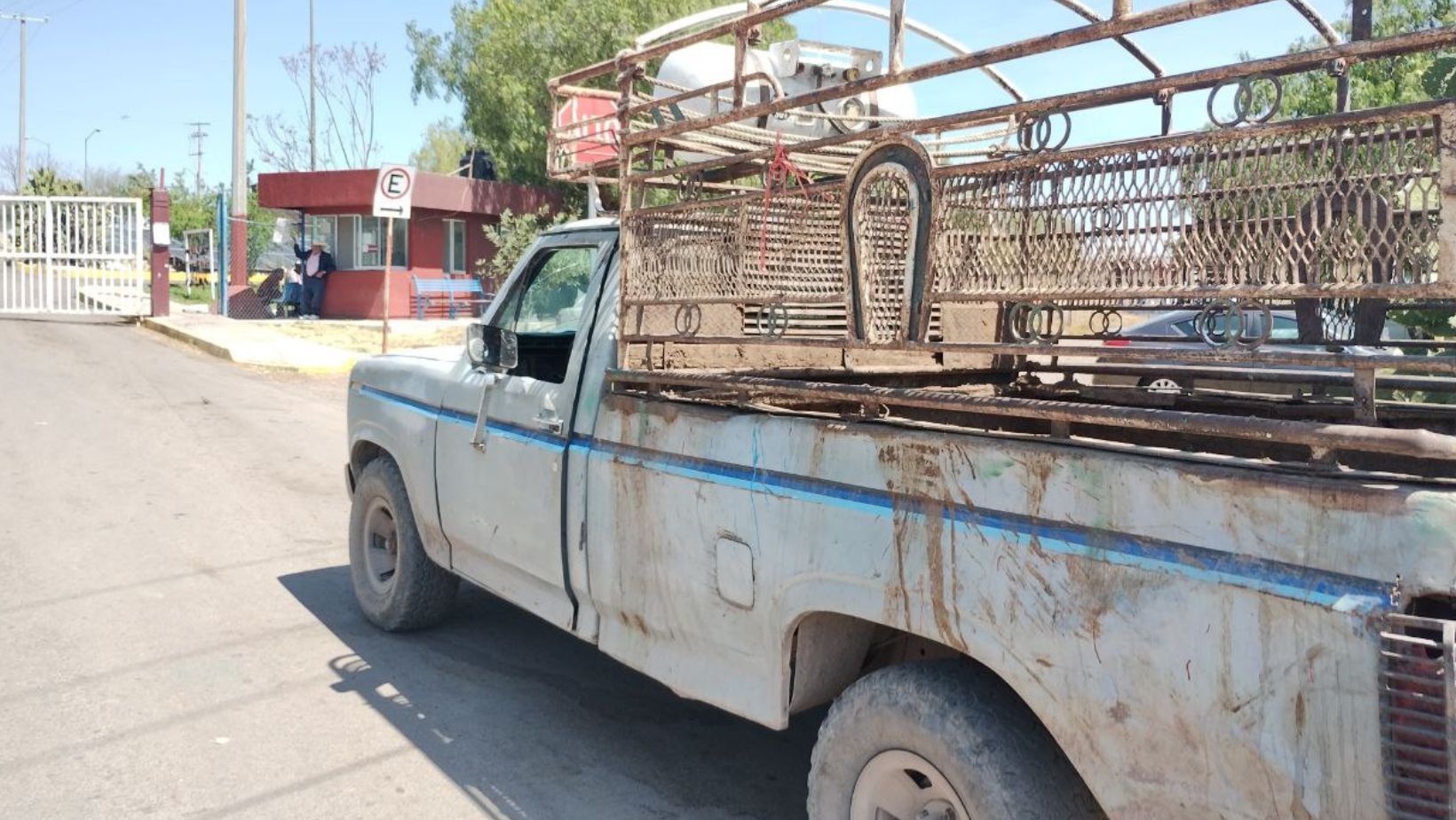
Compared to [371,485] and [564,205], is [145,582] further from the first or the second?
[564,205]

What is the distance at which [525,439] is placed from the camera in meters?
4.22

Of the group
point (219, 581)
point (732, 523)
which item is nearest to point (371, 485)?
point (219, 581)

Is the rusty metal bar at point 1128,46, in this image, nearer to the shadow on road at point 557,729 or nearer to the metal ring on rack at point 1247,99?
the metal ring on rack at point 1247,99

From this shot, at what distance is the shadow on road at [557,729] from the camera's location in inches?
149

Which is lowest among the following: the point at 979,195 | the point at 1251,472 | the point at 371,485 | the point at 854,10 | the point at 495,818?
the point at 495,818

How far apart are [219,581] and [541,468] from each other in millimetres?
3051

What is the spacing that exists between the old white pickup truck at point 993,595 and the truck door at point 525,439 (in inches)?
0.7

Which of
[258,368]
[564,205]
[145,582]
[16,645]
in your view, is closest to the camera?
[16,645]

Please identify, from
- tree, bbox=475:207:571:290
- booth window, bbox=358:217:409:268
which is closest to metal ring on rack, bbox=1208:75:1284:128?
tree, bbox=475:207:571:290

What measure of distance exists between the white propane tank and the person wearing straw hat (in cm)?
2192

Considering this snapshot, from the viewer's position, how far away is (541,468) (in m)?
4.09

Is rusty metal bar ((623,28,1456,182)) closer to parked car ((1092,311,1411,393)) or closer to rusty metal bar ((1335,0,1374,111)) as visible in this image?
rusty metal bar ((1335,0,1374,111))

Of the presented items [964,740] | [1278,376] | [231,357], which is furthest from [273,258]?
[964,740]

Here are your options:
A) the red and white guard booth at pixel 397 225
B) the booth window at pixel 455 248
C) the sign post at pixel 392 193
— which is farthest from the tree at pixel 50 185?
the sign post at pixel 392 193
